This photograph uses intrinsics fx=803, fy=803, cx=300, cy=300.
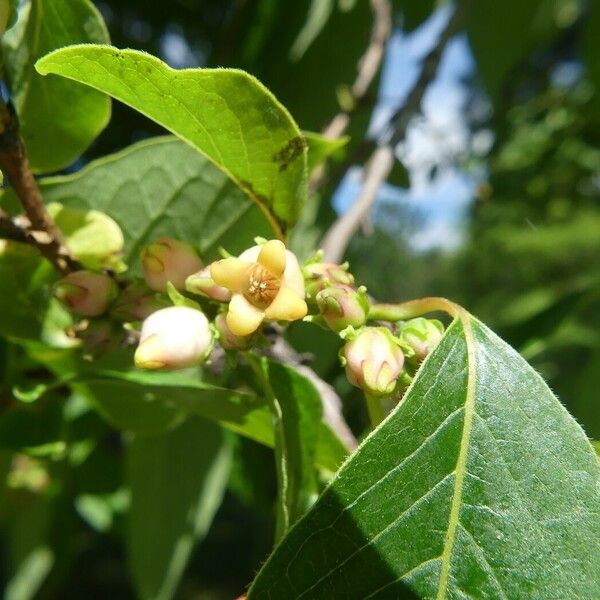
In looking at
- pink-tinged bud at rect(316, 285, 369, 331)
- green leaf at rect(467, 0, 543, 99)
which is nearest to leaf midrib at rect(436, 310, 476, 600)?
pink-tinged bud at rect(316, 285, 369, 331)

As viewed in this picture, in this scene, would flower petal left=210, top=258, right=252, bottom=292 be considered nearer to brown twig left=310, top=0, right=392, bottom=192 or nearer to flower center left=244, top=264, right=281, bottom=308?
flower center left=244, top=264, right=281, bottom=308

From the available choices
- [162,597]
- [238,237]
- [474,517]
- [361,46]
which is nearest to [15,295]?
[238,237]

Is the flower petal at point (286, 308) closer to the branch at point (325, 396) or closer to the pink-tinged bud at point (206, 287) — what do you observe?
the pink-tinged bud at point (206, 287)

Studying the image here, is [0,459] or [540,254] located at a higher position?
[0,459]

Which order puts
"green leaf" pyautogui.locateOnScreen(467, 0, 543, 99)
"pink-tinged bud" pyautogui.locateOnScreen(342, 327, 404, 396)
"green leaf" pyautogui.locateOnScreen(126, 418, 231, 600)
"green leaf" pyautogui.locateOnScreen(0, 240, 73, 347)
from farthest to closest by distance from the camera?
"green leaf" pyautogui.locateOnScreen(467, 0, 543, 99)
"green leaf" pyautogui.locateOnScreen(126, 418, 231, 600)
"green leaf" pyautogui.locateOnScreen(0, 240, 73, 347)
"pink-tinged bud" pyautogui.locateOnScreen(342, 327, 404, 396)

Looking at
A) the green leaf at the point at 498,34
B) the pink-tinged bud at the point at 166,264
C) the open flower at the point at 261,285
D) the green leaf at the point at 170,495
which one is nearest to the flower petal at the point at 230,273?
the open flower at the point at 261,285

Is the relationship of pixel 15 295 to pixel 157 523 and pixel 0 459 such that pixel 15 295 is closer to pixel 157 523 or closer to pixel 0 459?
pixel 0 459

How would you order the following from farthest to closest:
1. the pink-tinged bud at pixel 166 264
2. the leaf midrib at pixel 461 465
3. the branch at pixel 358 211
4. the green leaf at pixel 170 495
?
the green leaf at pixel 170 495 → the branch at pixel 358 211 → the pink-tinged bud at pixel 166 264 → the leaf midrib at pixel 461 465
